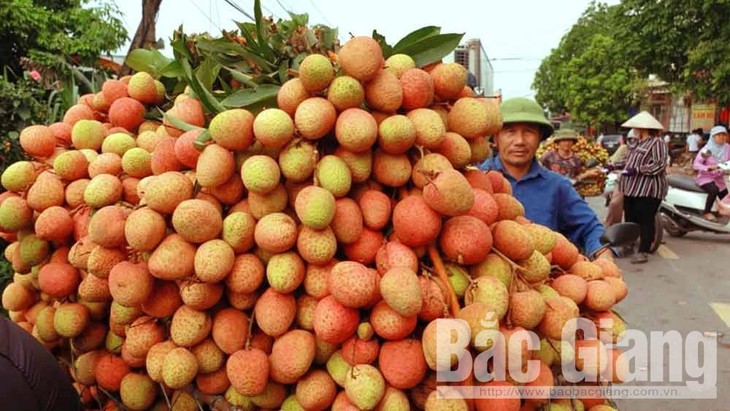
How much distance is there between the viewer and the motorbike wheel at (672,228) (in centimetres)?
752

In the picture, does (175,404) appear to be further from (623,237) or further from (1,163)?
(1,163)

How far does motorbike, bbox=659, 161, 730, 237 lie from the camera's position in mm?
7188

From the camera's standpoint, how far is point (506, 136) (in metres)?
2.70

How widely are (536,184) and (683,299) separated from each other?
3.26 m

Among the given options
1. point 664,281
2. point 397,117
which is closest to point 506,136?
point 397,117

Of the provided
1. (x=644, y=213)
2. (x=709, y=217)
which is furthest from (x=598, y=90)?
(x=644, y=213)

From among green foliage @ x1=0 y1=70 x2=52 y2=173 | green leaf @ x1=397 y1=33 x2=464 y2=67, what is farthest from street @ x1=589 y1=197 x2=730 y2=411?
green foliage @ x1=0 y1=70 x2=52 y2=173

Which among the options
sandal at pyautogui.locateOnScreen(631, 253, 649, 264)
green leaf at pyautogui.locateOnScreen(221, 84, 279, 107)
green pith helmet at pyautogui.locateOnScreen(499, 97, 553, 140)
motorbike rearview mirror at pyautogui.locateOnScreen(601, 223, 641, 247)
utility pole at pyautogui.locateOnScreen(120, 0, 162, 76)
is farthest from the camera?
sandal at pyautogui.locateOnScreen(631, 253, 649, 264)

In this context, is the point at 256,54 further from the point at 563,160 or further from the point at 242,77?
the point at 563,160

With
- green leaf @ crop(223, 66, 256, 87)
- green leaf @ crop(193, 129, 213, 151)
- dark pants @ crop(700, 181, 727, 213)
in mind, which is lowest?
dark pants @ crop(700, 181, 727, 213)

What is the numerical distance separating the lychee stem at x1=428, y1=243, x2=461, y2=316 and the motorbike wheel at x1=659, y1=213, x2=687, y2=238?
737 centimetres

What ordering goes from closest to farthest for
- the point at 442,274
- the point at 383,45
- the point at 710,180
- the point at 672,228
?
the point at 442,274, the point at 383,45, the point at 710,180, the point at 672,228

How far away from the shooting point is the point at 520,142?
104 inches

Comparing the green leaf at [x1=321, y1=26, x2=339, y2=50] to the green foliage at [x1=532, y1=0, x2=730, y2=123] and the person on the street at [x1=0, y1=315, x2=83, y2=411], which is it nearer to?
the person on the street at [x1=0, y1=315, x2=83, y2=411]
